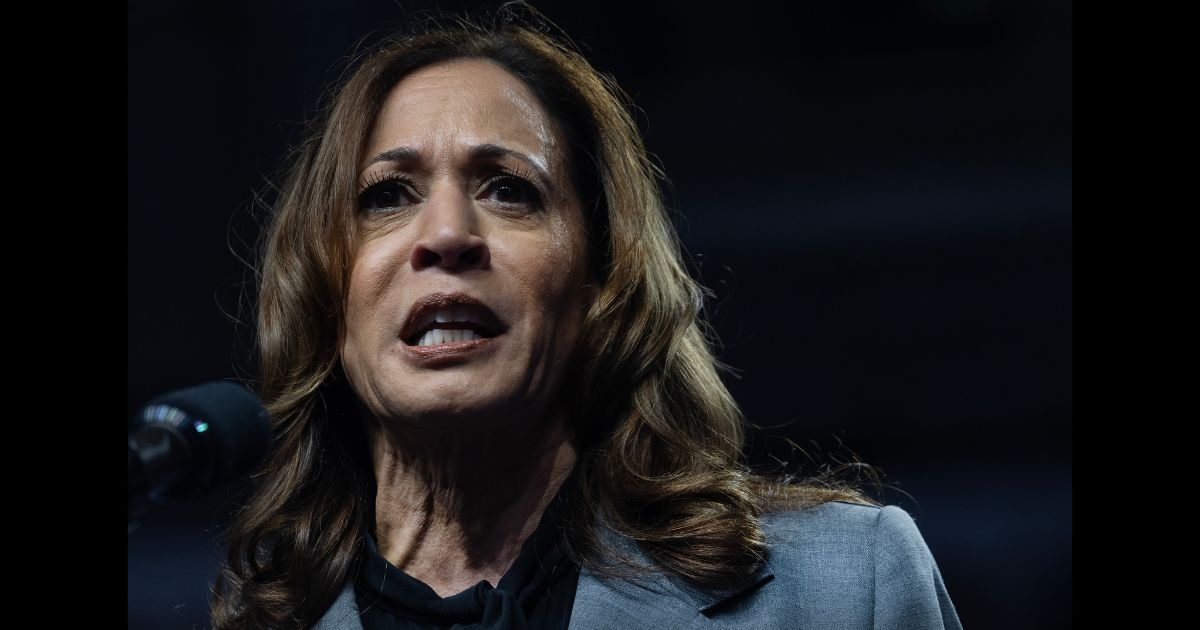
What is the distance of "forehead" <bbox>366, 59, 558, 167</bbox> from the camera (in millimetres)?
2037

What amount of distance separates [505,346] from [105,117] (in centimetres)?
68

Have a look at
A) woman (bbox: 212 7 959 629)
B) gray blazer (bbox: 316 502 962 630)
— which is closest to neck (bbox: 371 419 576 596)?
woman (bbox: 212 7 959 629)

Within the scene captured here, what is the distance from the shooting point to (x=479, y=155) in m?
2.02

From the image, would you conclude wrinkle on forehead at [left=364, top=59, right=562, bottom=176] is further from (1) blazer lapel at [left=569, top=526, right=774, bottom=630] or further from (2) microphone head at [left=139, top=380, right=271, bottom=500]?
(2) microphone head at [left=139, top=380, right=271, bottom=500]

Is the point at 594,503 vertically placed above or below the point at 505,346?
below

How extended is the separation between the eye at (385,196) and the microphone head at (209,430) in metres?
0.96

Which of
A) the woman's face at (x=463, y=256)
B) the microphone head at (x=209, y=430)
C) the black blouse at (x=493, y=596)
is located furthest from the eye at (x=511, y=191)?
the microphone head at (x=209, y=430)

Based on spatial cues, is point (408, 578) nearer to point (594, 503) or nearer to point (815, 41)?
point (594, 503)

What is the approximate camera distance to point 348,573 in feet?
6.45

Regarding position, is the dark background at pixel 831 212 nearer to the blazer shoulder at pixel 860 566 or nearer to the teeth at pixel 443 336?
the blazer shoulder at pixel 860 566

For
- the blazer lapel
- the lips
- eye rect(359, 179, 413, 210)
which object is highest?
eye rect(359, 179, 413, 210)

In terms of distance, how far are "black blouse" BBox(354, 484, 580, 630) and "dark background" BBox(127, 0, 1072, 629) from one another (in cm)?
41

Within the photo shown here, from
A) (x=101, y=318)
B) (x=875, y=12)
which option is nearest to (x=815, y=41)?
(x=875, y=12)

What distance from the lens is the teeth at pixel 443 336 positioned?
193 cm
